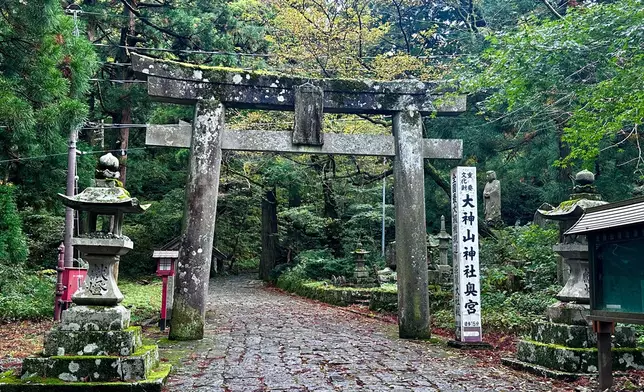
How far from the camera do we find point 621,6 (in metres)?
7.33

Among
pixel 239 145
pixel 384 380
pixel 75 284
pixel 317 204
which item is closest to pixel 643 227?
pixel 384 380

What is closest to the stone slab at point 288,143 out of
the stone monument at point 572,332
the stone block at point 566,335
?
the stone monument at point 572,332

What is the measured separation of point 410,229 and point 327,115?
24.6 feet

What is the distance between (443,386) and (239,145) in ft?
17.7

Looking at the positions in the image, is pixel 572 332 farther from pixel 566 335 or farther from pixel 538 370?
pixel 538 370

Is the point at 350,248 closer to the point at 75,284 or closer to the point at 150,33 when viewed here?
the point at 150,33

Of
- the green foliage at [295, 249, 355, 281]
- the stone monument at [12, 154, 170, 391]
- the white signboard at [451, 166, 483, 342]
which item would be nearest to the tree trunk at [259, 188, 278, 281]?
the green foliage at [295, 249, 355, 281]

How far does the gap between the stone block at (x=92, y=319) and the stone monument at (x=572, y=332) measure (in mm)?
4888

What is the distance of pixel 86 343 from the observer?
5.30 m

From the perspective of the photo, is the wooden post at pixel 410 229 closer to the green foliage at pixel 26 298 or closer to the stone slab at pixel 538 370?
the stone slab at pixel 538 370

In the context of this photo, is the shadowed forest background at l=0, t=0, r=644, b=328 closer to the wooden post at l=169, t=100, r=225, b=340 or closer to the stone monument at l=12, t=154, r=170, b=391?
the stone monument at l=12, t=154, r=170, b=391

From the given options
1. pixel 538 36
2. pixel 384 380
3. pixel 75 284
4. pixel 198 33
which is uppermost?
pixel 198 33

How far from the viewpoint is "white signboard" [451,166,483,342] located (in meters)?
8.38

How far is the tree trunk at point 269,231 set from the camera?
2403 centimetres
